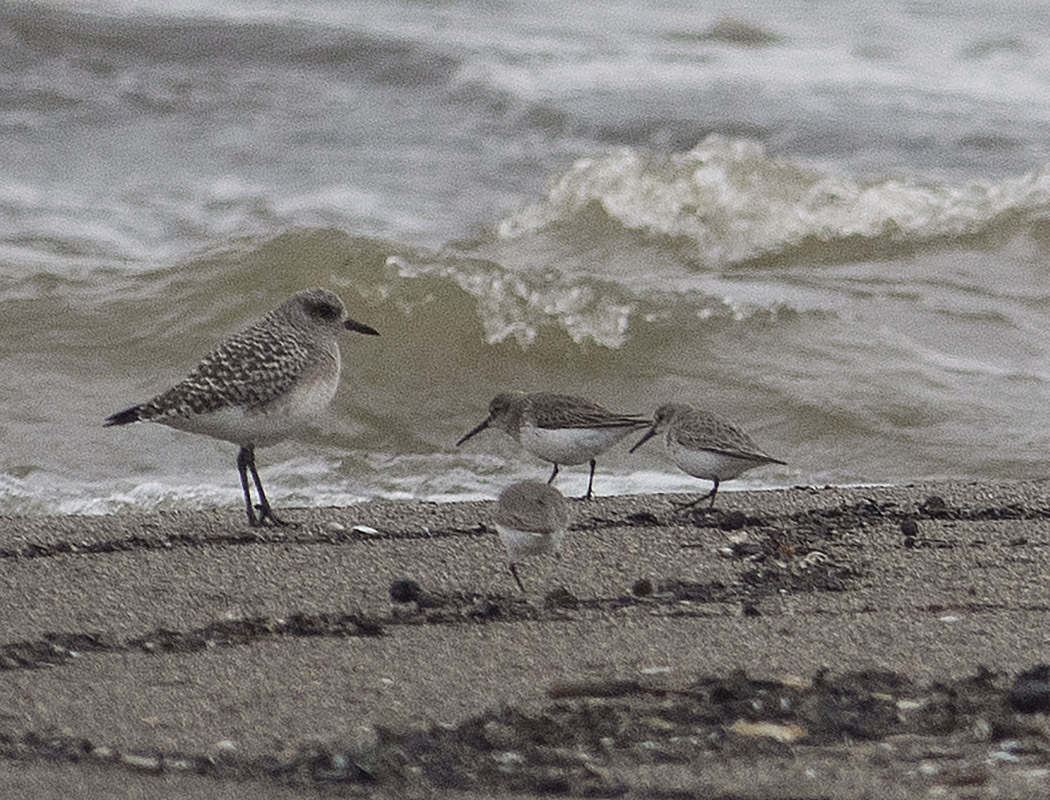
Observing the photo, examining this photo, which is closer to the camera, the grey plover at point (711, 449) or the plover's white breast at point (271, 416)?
the plover's white breast at point (271, 416)

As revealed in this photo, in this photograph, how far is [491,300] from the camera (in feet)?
28.4

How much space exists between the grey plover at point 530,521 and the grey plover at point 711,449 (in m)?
0.96

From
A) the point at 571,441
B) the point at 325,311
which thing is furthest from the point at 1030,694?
the point at 325,311

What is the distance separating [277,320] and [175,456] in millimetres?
1535

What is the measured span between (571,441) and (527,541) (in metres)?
1.18

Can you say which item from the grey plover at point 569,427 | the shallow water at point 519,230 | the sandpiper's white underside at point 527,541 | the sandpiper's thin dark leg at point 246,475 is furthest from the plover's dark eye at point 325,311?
the sandpiper's white underside at point 527,541

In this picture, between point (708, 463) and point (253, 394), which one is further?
point (708, 463)

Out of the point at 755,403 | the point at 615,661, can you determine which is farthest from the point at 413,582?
the point at 755,403

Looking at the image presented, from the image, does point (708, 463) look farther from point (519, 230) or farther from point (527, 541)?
point (519, 230)

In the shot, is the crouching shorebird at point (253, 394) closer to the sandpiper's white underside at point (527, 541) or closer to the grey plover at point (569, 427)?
the grey plover at point (569, 427)

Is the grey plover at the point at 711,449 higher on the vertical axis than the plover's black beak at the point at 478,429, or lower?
higher

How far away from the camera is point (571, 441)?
19.0 feet

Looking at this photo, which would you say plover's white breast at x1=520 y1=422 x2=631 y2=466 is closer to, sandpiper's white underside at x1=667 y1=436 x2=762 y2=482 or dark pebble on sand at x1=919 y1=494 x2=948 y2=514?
sandpiper's white underside at x1=667 y1=436 x2=762 y2=482

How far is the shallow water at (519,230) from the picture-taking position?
7.17 m
